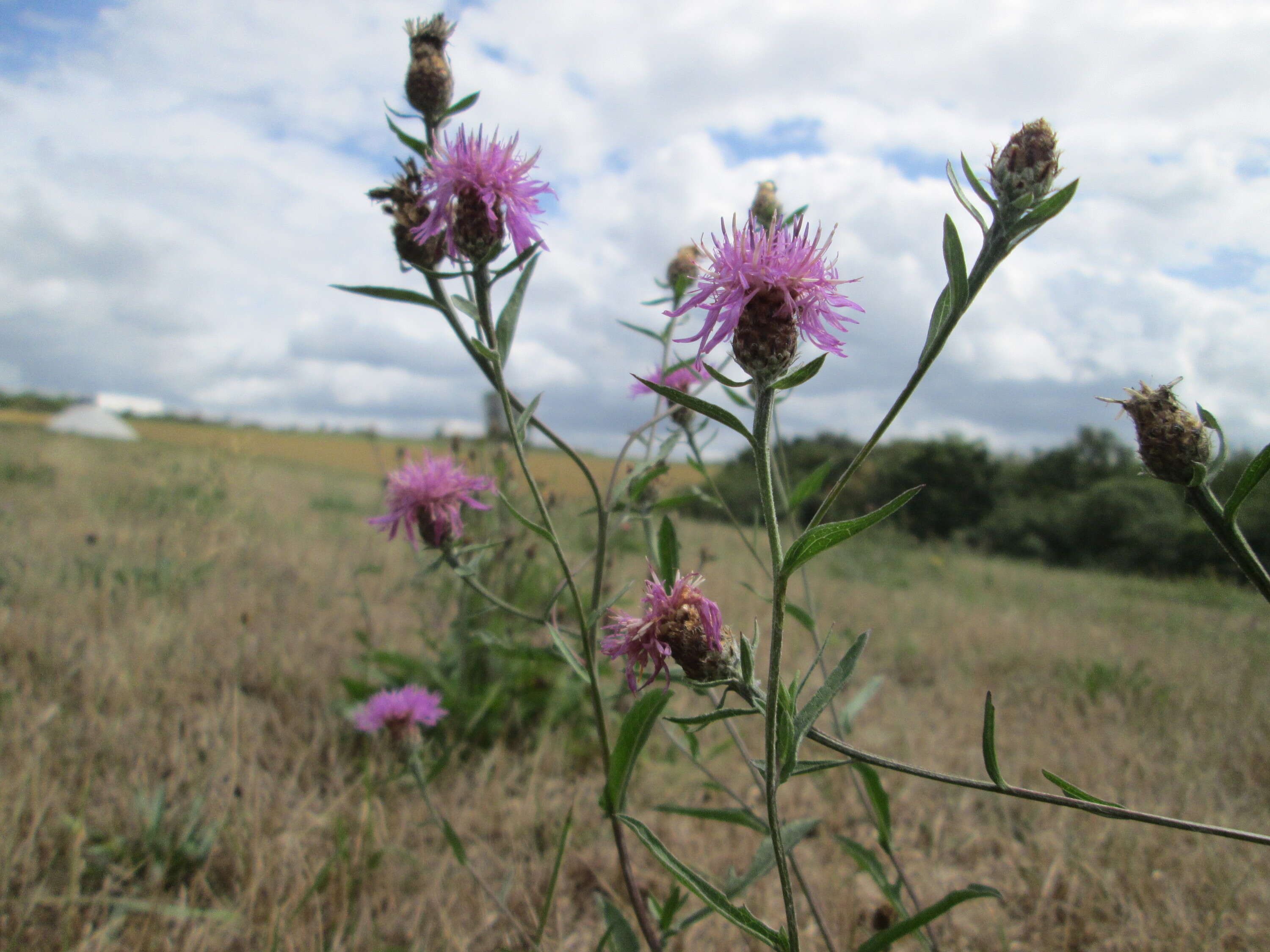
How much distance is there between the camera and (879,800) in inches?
51.0

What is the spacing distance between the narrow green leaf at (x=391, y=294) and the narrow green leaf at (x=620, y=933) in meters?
1.09

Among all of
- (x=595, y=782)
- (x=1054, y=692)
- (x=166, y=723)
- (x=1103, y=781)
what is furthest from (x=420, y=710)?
(x=1054, y=692)

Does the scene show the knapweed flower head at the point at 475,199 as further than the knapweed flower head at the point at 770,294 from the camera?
Yes

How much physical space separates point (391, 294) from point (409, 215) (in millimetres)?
291

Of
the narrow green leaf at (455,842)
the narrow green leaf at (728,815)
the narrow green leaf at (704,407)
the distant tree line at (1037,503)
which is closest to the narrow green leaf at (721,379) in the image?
the narrow green leaf at (704,407)

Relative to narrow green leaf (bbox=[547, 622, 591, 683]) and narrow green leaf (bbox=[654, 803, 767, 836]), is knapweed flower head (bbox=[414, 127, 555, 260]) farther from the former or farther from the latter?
narrow green leaf (bbox=[654, 803, 767, 836])

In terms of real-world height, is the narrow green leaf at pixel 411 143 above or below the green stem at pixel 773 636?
above

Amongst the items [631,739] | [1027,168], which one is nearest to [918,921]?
[631,739]

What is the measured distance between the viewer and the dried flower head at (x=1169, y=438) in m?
0.84

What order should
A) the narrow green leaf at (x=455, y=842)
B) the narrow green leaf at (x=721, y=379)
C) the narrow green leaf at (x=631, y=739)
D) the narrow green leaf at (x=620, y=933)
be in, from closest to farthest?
the narrow green leaf at (x=721, y=379)
the narrow green leaf at (x=631, y=739)
the narrow green leaf at (x=620, y=933)
the narrow green leaf at (x=455, y=842)

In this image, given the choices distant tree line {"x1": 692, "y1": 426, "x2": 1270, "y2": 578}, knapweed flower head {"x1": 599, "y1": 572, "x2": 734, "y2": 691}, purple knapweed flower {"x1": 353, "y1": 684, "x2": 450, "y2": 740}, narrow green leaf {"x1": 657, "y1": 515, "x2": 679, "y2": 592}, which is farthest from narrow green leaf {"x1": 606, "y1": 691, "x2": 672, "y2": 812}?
distant tree line {"x1": 692, "y1": 426, "x2": 1270, "y2": 578}

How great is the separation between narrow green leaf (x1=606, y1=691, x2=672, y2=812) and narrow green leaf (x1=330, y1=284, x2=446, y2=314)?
29.4 inches

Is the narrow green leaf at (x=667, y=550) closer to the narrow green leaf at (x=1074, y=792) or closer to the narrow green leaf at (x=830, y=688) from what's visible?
the narrow green leaf at (x=830, y=688)

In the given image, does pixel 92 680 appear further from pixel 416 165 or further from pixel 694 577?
pixel 694 577
